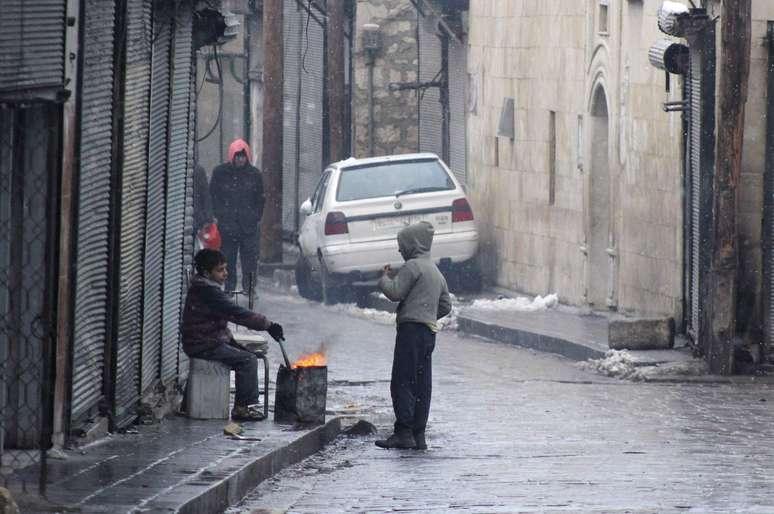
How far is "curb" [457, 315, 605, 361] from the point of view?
1766 centimetres

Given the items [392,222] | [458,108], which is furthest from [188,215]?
[458,108]

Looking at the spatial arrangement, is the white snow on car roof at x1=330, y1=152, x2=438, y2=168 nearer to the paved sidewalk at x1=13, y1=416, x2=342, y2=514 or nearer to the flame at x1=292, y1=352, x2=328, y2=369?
the flame at x1=292, y1=352, x2=328, y2=369

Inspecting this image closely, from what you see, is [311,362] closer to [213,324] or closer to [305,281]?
[213,324]

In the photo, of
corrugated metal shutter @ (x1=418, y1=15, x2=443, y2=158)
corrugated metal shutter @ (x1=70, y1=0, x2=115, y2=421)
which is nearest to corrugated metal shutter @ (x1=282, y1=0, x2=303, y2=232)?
corrugated metal shutter @ (x1=418, y1=15, x2=443, y2=158)

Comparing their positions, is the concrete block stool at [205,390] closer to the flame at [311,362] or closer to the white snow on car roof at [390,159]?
the flame at [311,362]

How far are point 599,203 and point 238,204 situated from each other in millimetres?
4118

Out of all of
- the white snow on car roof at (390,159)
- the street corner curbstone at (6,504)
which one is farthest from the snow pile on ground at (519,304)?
the street corner curbstone at (6,504)

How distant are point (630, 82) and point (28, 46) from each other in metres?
11.3

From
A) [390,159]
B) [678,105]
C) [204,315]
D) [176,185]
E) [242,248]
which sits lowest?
[204,315]

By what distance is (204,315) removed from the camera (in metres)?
12.2

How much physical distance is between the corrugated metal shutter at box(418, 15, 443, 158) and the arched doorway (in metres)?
6.06

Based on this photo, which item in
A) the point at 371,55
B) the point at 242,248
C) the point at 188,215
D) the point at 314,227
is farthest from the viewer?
the point at 371,55

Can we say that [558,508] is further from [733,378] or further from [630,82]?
[630,82]

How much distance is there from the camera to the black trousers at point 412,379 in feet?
40.7
